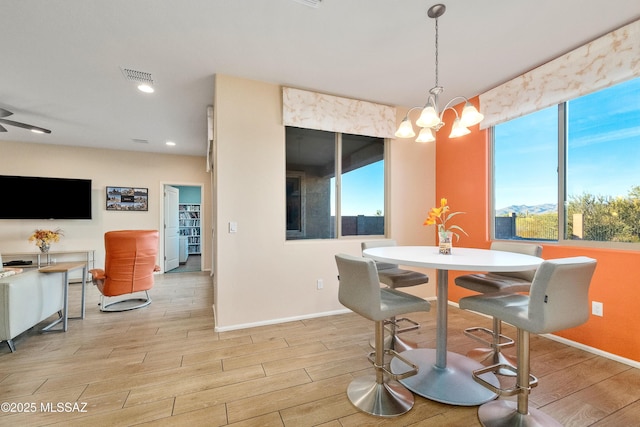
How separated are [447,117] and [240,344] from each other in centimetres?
387

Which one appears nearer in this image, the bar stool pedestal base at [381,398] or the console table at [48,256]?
the bar stool pedestal base at [381,398]

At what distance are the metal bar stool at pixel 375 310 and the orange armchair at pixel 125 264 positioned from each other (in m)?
2.91

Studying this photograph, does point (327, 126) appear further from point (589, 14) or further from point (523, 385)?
point (523, 385)

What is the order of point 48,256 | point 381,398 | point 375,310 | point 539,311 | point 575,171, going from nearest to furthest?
point 539,311, point 375,310, point 381,398, point 575,171, point 48,256

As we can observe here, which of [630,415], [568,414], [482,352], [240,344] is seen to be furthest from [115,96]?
[630,415]

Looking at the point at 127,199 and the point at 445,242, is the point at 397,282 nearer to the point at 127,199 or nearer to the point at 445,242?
the point at 445,242

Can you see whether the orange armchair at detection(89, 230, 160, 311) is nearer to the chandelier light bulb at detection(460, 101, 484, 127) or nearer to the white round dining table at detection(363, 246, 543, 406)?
the white round dining table at detection(363, 246, 543, 406)

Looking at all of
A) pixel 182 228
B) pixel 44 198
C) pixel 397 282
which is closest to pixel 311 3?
pixel 397 282

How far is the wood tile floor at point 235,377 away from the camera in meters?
1.56

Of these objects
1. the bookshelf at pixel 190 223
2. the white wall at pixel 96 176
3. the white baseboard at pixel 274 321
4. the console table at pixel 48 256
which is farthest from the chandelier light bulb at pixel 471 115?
the bookshelf at pixel 190 223

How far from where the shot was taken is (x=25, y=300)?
2.39 meters

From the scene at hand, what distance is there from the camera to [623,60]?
2.11m

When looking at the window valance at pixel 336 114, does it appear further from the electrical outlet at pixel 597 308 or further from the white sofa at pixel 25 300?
the white sofa at pixel 25 300

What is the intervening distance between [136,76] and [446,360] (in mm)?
3960
